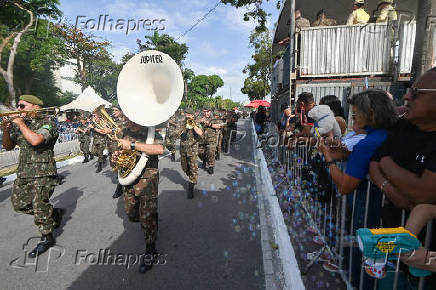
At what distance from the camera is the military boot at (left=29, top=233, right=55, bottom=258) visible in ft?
10.1

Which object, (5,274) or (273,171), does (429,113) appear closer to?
(5,274)

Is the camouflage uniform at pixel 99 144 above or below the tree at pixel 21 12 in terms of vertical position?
below

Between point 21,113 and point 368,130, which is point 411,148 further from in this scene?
point 21,113

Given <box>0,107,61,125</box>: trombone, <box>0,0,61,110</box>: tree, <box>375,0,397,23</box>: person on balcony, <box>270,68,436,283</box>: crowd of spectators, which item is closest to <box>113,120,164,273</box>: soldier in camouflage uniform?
<box>0,107,61,125</box>: trombone

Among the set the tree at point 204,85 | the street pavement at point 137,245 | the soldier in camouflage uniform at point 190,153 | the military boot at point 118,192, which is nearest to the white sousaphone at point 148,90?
the street pavement at point 137,245

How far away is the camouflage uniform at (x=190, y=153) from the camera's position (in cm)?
520

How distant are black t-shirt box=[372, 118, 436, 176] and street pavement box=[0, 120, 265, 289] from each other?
182 cm

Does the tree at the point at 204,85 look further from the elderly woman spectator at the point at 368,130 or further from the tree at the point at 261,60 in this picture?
the elderly woman spectator at the point at 368,130

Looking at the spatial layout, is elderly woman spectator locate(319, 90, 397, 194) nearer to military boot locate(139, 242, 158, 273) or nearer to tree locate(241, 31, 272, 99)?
military boot locate(139, 242, 158, 273)

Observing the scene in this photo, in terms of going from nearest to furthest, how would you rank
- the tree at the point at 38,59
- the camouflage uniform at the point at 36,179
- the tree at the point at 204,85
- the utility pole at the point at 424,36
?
1. the camouflage uniform at the point at 36,179
2. the utility pole at the point at 424,36
3. the tree at the point at 38,59
4. the tree at the point at 204,85

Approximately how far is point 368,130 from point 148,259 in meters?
2.66

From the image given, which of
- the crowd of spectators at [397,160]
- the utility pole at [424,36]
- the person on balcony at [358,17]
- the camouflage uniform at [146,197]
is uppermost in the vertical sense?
the person on balcony at [358,17]

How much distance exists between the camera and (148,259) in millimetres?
2789

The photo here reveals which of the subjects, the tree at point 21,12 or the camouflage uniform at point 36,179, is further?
the tree at point 21,12
